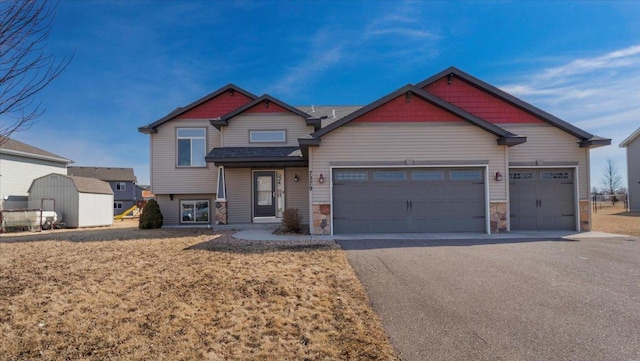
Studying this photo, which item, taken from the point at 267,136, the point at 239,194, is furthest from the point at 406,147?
the point at 239,194

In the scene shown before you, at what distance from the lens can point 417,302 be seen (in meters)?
4.55

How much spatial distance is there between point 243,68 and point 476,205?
12091 millimetres

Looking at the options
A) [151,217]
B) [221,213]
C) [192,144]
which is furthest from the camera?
[192,144]

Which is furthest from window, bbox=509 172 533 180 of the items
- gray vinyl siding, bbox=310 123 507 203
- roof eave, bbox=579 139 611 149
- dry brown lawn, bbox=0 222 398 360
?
dry brown lawn, bbox=0 222 398 360

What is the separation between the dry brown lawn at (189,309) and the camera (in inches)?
129

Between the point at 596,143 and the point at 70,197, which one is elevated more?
the point at 596,143

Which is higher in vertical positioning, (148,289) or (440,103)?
(440,103)

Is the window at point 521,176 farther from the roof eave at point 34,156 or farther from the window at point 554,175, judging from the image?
the roof eave at point 34,156

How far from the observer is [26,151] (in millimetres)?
20859

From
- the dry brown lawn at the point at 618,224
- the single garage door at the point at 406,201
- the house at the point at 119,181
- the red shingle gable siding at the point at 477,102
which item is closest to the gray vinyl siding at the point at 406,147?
the single garage door at the point at 406,201

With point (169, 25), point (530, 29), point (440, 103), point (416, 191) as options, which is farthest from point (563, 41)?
point (169, 25)

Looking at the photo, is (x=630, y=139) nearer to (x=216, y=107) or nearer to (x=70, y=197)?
(x=216, y=107)

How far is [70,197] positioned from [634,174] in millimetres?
37090

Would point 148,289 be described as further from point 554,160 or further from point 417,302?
point 554,160
